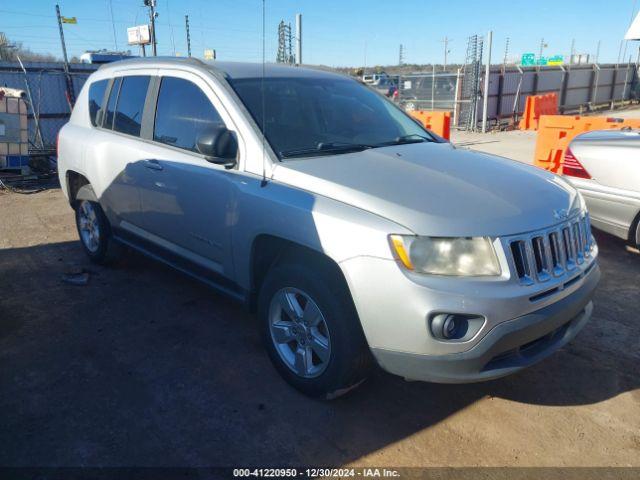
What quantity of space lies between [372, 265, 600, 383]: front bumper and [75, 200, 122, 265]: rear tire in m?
3.45

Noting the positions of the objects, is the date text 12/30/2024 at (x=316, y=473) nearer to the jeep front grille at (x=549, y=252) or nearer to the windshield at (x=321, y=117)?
the jeep front grille at (x=549, y=252)

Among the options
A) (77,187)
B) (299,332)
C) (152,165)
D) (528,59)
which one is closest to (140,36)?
(77,187)

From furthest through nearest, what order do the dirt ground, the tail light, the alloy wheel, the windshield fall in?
the tail light
the windshield
the alloy wheel
the dirt ground

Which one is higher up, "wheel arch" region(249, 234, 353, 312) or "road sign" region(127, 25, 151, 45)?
"road sign" region(127, 25, 151, 45)

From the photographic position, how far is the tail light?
539cm

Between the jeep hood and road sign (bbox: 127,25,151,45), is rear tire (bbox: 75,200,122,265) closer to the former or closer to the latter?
the jeep hood

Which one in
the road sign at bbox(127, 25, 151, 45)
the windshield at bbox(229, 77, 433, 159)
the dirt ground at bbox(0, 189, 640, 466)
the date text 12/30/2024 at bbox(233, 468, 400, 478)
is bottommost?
the date text 12/30/2024 at bbox(233, 468, 400, 478)

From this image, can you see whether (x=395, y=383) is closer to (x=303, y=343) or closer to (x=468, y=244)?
(x=303, y=343)

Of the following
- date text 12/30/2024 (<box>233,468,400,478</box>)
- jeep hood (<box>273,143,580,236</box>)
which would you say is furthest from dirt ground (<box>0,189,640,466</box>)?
jeep hood (<box>273,143,580,236</box>)

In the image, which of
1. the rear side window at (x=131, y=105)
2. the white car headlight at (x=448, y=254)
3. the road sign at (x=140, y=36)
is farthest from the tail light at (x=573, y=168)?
the road sign at (x=140, y=36)

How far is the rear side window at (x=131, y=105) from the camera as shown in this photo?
4.27 m

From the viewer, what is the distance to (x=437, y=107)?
64.5 feet

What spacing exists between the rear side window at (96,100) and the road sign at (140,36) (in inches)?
373

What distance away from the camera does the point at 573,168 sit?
551 centimetres
